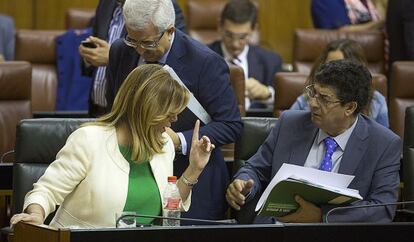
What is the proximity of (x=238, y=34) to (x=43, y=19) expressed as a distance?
127 inches

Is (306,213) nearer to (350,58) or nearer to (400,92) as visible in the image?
(350,58)

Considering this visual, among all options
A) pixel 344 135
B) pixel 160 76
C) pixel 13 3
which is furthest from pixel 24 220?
pixel 13 3

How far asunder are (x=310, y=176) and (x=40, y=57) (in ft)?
12.2

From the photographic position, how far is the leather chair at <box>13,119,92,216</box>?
390cm

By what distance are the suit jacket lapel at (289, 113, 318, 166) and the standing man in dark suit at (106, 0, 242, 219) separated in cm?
26

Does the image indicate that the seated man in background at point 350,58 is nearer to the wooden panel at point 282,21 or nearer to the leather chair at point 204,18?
the leather chair at point 204,18

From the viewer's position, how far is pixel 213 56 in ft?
12.9

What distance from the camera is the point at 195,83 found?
154 inches

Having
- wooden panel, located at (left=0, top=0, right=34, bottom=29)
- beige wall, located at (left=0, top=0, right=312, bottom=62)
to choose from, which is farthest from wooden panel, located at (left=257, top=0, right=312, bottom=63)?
wooden panel, located at (left=0, top=0, right=34, bottom=29)

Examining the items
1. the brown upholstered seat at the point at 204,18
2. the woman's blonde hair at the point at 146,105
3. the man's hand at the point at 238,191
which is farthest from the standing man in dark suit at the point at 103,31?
the brown upholstered seat at the point at 204,18

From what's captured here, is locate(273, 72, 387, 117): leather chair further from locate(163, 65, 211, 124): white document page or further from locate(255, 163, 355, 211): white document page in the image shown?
locate(255, 163, 355, 211): white document page

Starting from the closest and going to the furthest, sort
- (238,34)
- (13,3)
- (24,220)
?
(24,220) → (238,34) → (13,3)

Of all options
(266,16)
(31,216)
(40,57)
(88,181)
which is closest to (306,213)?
(88,181)

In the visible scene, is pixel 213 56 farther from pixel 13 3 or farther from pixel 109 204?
pixel 13 3
